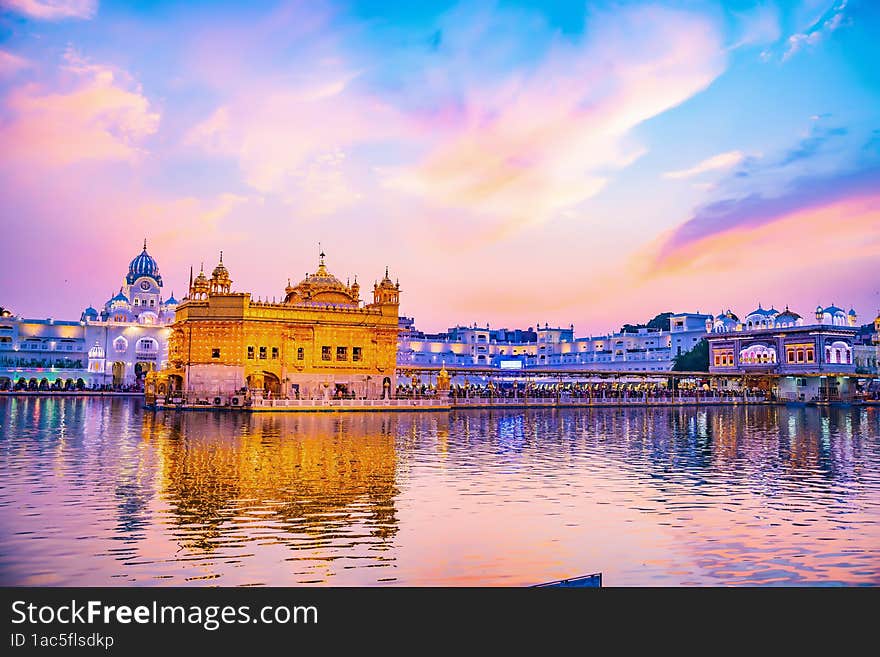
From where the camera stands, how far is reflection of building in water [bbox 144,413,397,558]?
1265cm

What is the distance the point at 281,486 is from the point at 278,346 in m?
→ 43.9

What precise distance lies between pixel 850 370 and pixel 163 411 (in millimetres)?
73200

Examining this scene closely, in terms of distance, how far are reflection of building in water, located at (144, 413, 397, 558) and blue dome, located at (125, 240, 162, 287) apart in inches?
3844

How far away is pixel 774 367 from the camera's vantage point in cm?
9269

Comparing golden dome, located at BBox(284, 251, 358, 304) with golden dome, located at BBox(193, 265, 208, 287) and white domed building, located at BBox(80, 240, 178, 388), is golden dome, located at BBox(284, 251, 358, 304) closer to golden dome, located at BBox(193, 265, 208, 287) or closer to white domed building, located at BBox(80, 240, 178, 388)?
golden dome, located at BBox(193, 265, 208, 287)

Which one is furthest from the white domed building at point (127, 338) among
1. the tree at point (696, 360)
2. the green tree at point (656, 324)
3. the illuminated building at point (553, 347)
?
the green tree at point (656, 324)

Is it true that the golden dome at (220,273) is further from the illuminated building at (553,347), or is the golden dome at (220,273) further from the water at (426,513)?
the illuminated building at (553,347)

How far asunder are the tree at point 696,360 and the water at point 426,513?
8884 cm

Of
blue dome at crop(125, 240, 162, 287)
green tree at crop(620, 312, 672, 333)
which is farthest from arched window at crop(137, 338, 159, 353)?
green tree at crop(620, 312, 672, 333)

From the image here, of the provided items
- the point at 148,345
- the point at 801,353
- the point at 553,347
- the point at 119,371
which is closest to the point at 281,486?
the point at 801,353

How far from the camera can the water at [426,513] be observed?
414 inches
